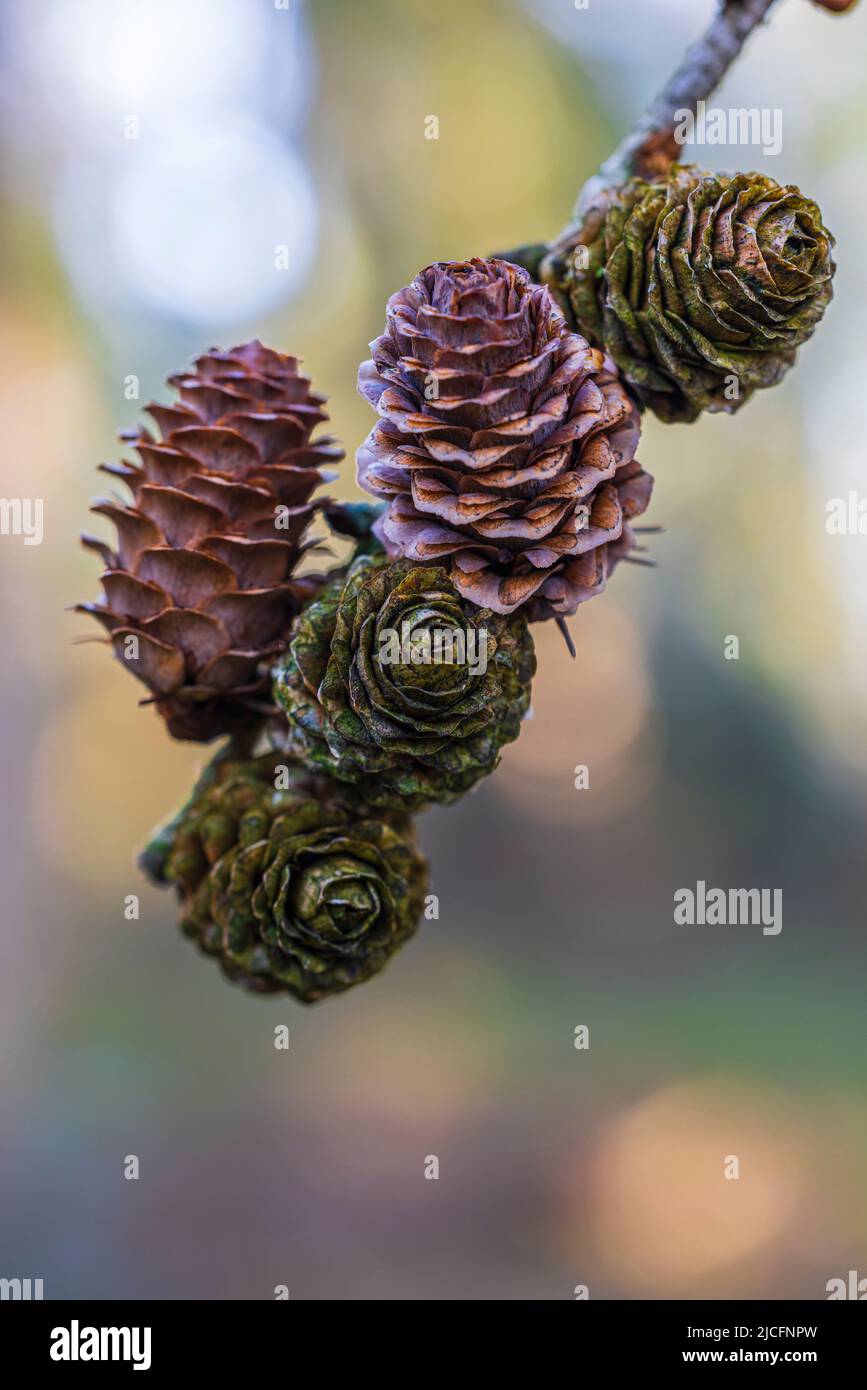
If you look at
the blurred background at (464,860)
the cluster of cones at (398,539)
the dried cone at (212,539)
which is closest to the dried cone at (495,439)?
the cluster of cones at (398,539)

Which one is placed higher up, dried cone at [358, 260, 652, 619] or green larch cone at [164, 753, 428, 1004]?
dried cone at [358, 260, 652, 619]

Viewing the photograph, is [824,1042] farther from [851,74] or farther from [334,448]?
[334,448]

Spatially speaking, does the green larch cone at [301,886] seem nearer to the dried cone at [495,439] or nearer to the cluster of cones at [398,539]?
the cluster of cones at [398,539]

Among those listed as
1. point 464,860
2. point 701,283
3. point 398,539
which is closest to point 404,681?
point 398,539

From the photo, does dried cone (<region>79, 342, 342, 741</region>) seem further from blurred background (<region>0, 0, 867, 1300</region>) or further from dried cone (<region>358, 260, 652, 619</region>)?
blurred background (<region>0, 0, 867, 1300</region>)

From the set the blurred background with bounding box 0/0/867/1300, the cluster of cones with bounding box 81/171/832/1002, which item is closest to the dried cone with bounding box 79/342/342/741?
the cluster of cones with bounding box 81/171/832/1002

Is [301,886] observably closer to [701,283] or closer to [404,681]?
[404,681]
